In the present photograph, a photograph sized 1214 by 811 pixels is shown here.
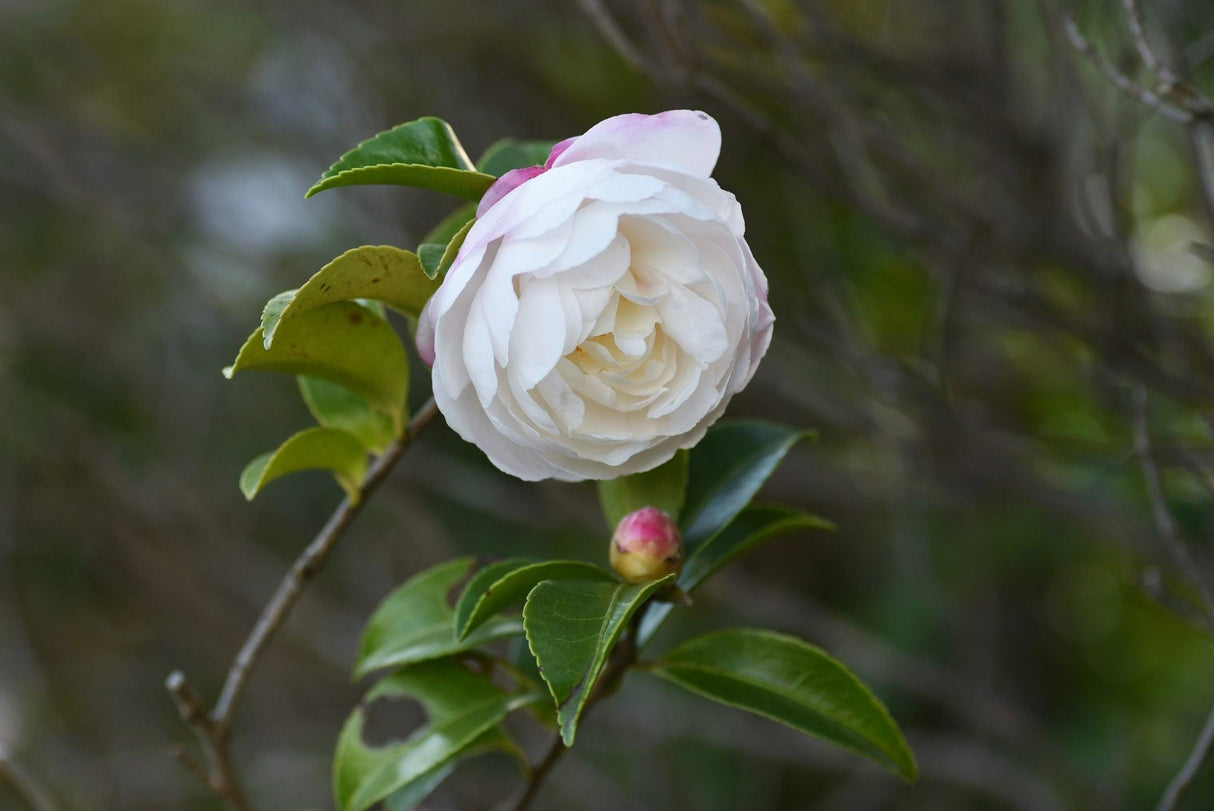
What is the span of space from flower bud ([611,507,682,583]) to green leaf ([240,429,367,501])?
21cm

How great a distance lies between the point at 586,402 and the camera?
68cm

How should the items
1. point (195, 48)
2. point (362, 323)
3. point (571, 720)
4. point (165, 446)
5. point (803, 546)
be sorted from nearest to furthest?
point (571, 720) → point (362, 323) → point (165, 446) → point (803, 546) → point (195, 48)

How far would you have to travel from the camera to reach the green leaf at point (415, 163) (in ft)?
2.23

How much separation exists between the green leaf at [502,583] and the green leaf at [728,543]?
0.08 meters

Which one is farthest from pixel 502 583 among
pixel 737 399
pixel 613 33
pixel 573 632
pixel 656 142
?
pixel 737 399

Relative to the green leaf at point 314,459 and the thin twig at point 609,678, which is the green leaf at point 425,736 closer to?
the thin twig at point 609,678

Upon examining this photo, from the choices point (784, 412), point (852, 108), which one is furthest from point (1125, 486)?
point (852, 108)

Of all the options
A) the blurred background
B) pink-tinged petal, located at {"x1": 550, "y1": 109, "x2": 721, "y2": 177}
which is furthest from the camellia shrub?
the blurred background

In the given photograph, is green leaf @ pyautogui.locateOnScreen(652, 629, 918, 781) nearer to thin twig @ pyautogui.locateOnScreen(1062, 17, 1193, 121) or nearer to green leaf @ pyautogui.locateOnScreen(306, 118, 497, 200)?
green leaf @ pyautogui.locateOnScreen(306, 118, 497, 200)

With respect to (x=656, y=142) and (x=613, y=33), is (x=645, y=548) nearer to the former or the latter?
(x=656, y=142)

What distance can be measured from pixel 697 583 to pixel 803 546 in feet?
6.88

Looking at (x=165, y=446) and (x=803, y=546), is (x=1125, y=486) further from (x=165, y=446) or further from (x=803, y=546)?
(x=165, y=446)

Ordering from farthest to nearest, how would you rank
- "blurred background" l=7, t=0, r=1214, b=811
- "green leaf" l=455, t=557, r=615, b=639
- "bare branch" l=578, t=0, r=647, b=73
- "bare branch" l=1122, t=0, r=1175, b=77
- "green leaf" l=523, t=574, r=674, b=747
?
"blurred background" l=7, t=0, r=1214, b=811 < "bare branch" l=578, t=0, r=647, b=73 < "bare branch" l=1122, t=0, r=1175, b=77 < "green leaf" l=455, t=557, r=615, b=639 < "green leaf" l=523, t=574, r=674, b=747

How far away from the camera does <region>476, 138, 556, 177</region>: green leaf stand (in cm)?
81
